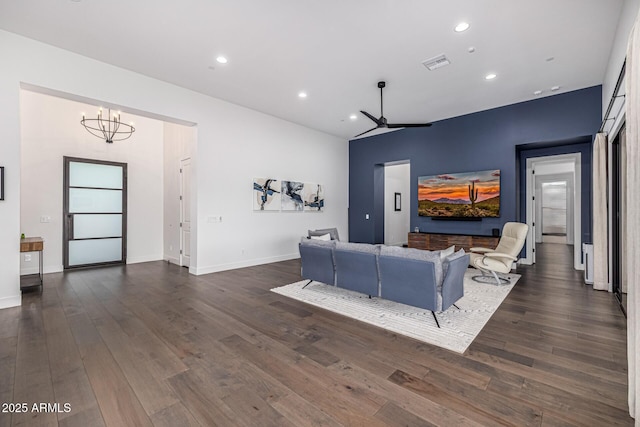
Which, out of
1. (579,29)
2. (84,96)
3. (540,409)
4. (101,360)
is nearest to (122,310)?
(101,360)

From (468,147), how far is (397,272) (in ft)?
16.1

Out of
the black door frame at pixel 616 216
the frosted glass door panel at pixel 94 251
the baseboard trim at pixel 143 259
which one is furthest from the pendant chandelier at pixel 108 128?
the black door frame at pixel 616 216

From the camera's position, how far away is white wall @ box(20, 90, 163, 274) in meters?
5.57

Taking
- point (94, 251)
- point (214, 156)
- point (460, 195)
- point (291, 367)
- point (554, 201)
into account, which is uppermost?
point (214, 156)

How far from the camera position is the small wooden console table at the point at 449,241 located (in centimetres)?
618

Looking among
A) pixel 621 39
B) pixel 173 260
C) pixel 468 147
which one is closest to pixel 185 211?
pixel 173 260

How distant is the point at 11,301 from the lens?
12.2 feet

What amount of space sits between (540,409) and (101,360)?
342 cm

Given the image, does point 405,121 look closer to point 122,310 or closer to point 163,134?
point 163,134

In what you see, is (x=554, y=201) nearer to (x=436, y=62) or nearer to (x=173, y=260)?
(x=436, y=62)

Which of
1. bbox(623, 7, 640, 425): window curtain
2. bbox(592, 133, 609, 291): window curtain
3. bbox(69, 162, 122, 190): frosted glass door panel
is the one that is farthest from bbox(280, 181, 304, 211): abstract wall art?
bbox(623, 7, 640, 425): window curtain

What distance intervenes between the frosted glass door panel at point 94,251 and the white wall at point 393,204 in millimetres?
7589

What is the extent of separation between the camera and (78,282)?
5.05 meters

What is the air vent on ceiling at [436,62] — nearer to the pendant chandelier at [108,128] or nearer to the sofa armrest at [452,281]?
the sofa armrest at [452,281]
